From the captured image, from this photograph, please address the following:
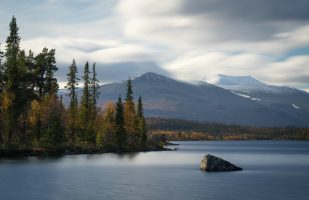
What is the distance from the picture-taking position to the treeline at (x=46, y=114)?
370 ft

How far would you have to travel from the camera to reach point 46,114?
121 m

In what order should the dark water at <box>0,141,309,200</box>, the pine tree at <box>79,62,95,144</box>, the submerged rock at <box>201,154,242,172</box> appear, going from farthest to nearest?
the pine tree at <box>79,62,95,144</box> < the submerged rock at <box>201,154,242,172</box> < the dark water at <box>0,141,309,200</box>

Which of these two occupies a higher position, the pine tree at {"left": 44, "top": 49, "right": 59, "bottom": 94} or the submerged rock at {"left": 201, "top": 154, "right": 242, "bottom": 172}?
the pine tree at {"left": 44, "top": 49, "right": 59, "bottom": 94}

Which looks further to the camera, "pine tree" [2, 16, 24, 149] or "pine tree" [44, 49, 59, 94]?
"pine tree" [44, 49, 59, 94]

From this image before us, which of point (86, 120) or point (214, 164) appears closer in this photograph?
point (214, 164)

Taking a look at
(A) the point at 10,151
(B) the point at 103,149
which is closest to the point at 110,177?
(A) the point at 10,151

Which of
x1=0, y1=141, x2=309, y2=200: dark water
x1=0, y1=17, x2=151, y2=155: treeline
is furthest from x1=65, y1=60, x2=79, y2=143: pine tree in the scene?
x1=0, y1=141, x2=309, y2=200: dark water

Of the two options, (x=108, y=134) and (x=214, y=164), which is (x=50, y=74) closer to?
(x=108, y=134)

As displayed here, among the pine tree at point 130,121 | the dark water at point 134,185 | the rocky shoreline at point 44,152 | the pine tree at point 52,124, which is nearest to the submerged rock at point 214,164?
the dark water at point 134,185

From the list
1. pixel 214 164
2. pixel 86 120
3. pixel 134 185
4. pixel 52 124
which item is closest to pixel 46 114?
pixel 52 124

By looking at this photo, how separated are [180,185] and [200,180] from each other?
22.3 feet

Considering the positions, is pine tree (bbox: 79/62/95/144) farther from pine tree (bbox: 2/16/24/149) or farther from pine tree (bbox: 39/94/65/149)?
pine tree (bbox: 2/16/24/149)

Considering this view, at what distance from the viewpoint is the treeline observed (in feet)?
370

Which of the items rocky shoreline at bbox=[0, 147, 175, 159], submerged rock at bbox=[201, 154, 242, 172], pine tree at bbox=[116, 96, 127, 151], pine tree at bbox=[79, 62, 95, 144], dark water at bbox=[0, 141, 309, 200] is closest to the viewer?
dark water at bbox=[0, 141, 309, 200]
